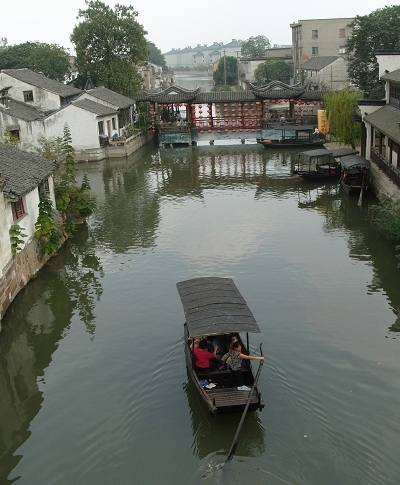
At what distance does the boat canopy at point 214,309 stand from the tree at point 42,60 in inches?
2286

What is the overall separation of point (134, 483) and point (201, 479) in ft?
3.78

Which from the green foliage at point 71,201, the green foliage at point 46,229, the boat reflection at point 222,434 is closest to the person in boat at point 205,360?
the boat reflection at point 222,434

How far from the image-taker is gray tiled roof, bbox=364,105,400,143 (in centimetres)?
2420

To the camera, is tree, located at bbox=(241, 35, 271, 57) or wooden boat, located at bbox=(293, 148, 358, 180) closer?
wooden boat, located at bbox=(293, 148, 358, 180)

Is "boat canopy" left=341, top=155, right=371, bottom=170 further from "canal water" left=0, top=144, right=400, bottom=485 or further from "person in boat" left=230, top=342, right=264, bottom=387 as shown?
"person in boat" left=230, top=342, right=264, bottom=387

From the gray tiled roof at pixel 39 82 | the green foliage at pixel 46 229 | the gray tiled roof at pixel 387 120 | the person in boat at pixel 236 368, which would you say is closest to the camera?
the person in boat at pixel 236 368

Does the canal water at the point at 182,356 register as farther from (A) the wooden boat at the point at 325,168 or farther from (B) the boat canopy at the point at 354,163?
(A) the wooden boat at the point at 325,168

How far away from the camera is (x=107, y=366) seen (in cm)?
1370

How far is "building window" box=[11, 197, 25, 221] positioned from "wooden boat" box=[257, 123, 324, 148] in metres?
29.0

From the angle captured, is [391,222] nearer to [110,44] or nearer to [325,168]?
[325,168]

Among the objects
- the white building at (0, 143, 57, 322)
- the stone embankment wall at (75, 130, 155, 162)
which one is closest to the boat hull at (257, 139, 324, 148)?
the stone embankment wall at (75, 130, 155, 162)

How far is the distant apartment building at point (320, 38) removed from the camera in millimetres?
78438

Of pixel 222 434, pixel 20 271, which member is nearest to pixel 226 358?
pixel 222 434

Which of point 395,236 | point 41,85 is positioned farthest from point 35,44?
point 395,236
